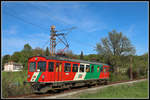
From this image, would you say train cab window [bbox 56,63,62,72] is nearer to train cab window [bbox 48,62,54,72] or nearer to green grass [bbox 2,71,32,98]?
train cab window [bbox 48,62,54,72]

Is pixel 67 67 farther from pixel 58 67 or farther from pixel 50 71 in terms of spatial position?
pixel 50 71

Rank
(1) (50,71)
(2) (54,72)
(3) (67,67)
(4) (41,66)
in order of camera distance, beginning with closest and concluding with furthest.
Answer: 1. (1) (50,71)
2. (4) (41,66)
3. (2) (54,72)
4. (3) (67,67)

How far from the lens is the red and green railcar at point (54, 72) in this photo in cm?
1177

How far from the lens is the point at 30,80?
12.3 meters

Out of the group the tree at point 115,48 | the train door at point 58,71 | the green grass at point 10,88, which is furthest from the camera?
the tree at point 115,48

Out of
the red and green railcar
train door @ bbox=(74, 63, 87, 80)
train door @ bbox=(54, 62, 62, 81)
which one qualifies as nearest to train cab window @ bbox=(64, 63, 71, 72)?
the red and green railcar

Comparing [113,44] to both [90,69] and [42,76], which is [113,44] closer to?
[90,69]

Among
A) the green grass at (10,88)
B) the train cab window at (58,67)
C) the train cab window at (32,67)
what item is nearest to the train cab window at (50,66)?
the train cab window at (58,67)

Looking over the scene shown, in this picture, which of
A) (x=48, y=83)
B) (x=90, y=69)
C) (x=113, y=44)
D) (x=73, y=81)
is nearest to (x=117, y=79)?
(x=113, y=44)

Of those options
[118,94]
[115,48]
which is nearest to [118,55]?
[115,48]

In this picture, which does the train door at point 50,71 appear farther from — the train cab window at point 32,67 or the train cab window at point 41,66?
the train cab window at point 32,67

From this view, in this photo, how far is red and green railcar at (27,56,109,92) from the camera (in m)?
11.8

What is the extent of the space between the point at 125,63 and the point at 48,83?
76.3ft

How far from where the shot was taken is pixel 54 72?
40.0ft
